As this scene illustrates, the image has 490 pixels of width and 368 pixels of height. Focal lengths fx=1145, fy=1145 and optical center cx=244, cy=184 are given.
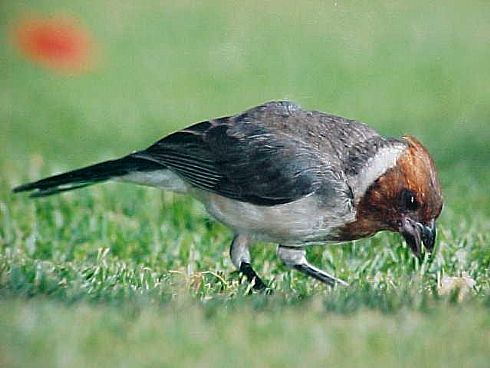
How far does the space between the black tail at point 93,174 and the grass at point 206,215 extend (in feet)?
0.87

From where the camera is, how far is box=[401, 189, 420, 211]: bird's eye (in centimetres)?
375

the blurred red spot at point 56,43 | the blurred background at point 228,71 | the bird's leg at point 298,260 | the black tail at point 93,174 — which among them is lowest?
the bird's leg at point 298,260

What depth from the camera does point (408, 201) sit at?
12.4 feet

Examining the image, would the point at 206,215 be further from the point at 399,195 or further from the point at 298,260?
the point at 399,195

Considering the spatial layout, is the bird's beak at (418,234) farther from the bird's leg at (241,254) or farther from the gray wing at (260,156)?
the bird's leg at (241,254)

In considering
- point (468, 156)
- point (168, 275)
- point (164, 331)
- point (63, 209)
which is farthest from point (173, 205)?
point (164, 331)

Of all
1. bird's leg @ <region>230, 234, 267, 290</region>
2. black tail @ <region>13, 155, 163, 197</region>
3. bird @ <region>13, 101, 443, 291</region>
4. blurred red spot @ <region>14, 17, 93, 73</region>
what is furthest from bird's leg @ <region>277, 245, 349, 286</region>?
blurred red spot @ <region>14, 17, 93, 73</region>

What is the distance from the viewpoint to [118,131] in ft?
17.0

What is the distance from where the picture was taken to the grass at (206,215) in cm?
300

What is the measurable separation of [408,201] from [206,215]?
835 millimetres

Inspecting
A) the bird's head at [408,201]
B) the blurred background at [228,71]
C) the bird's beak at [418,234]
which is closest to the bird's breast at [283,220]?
the bird's head at [408,201]

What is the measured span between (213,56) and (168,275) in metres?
1.08

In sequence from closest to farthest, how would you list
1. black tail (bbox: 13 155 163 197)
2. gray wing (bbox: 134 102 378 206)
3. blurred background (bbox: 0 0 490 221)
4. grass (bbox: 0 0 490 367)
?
grass (bbox: 0 0 490 367), gray wing (bbox: 134 102 378 206), black tail (bbox: 13 155 163 197), blurred background (bbox: 0 0 490 221)

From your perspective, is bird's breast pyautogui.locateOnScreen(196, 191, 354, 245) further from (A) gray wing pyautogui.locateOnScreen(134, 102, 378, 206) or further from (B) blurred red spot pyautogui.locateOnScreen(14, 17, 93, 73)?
(B) blurred red spot pyautogui.locateOnScreen(14, 17, 93, 73)
